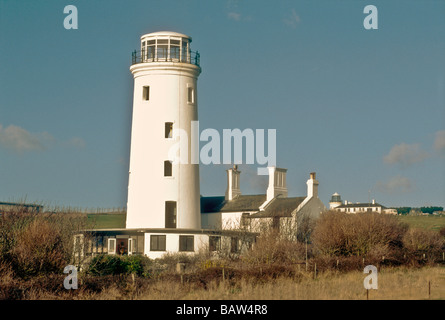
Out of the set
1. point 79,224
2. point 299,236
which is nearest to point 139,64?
point 79,224

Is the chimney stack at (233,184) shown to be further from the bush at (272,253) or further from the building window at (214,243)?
the bush at (272,253)

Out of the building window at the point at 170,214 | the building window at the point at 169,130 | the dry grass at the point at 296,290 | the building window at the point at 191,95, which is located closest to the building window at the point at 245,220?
the building window at the point at 170,214

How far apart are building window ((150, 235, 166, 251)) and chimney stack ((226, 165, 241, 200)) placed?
660 inches

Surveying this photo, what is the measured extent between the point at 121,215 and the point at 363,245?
30278mm

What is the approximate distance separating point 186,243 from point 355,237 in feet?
40.5

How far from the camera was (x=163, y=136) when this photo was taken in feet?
151

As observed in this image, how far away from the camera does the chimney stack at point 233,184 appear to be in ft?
202

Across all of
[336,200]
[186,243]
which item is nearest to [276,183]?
[186,243]

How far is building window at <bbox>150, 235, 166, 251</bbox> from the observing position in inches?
1774

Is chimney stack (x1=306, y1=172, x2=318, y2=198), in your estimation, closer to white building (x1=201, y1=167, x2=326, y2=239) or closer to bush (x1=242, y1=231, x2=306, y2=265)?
white building (x1=201, y1=167, x2=326, y2=239)

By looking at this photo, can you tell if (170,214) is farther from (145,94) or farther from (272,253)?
(272,253)
